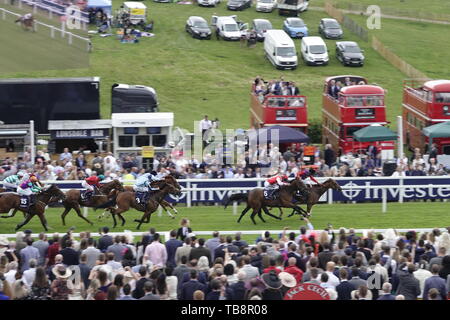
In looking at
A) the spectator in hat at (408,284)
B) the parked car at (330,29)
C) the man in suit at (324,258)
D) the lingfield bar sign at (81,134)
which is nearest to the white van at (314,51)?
the parked car at (330,29)

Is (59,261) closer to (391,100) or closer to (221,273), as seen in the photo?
(221,273)

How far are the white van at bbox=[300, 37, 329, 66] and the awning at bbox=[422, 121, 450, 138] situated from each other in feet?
51.0

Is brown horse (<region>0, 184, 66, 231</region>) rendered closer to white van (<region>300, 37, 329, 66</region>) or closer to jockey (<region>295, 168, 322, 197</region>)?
jockey (<region>295, 168, 322, 197</region>)

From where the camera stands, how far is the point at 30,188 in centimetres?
2181

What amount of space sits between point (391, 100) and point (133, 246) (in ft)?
88.8

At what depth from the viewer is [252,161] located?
2703cm

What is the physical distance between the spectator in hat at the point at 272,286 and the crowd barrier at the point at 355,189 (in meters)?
9.60

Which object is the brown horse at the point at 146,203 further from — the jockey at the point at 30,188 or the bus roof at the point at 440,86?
the bus roof at the point at 440,86

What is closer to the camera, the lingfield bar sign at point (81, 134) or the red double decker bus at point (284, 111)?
the lingfield bar sign at point (81, 134)

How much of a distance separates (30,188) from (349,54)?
27412 millimetres

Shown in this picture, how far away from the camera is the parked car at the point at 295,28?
166ft

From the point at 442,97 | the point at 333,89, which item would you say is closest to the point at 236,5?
the point at 333,89

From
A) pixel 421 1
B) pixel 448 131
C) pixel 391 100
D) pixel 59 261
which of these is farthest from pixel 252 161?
pixel 421 1

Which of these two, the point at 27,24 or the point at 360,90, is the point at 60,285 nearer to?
the point at 360,90
